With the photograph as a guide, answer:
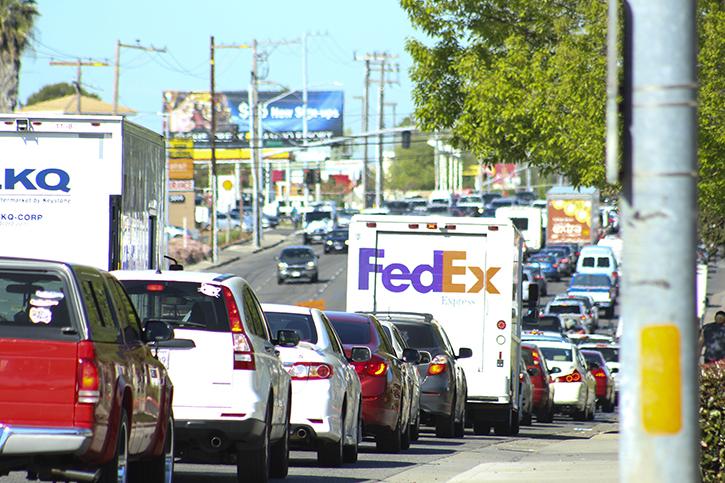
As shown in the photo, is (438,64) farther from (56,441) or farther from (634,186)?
(634,186)

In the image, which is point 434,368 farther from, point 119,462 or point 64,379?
point 64,379

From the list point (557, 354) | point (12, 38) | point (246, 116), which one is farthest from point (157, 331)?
point (246, 116)

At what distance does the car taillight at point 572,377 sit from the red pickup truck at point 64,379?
22049mm

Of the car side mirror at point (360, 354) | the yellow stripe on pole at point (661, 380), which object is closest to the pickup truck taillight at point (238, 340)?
the car side mirror at point (360, 354)

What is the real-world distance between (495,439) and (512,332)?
5.35ft

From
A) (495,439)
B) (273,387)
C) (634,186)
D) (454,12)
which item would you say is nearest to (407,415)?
(495,439)

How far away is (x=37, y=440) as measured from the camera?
904cm

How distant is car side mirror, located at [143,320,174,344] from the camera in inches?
435

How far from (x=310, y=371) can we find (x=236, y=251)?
7469 cm

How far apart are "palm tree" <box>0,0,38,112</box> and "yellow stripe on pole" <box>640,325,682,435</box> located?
5287 cm

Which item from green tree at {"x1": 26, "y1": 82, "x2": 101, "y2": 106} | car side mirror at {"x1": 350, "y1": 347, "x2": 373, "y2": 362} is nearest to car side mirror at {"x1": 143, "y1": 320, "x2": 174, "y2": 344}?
car side mirror at {"x1": 350, "y1": 347, "x2": 373, "y2": 362}

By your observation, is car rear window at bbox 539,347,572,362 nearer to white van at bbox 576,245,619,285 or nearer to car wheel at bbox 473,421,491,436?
car wheel at bbox 473,421,491,436

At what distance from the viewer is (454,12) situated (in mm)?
29000

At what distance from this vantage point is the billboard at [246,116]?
460 feet
